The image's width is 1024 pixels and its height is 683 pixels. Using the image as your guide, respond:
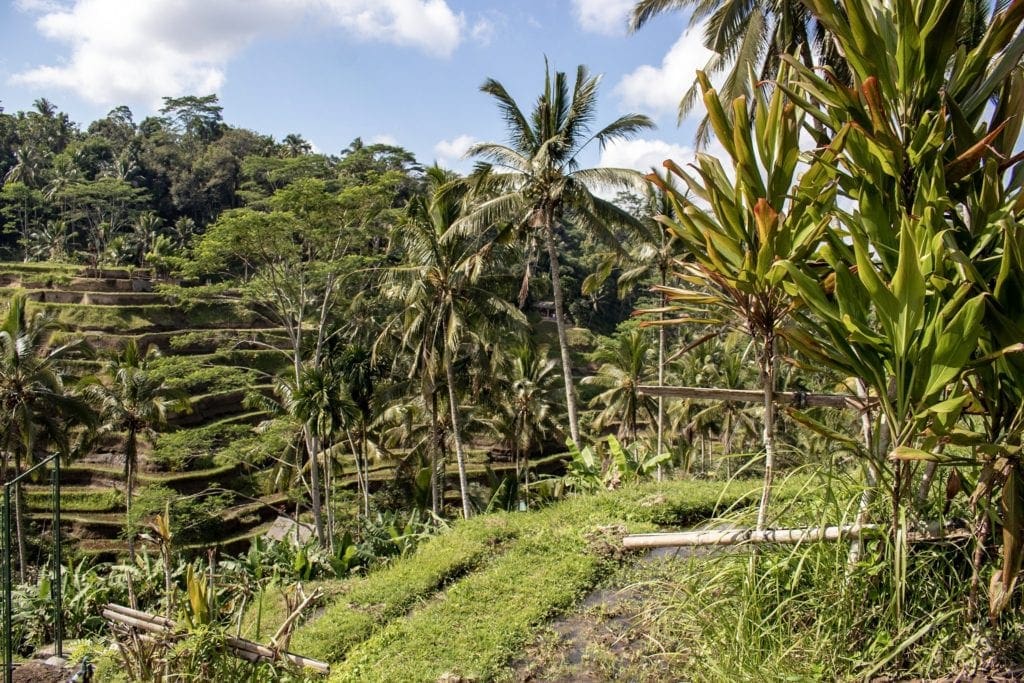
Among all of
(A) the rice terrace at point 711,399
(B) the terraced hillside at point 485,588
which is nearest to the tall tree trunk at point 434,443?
(A) the rice terrace at point 711,399

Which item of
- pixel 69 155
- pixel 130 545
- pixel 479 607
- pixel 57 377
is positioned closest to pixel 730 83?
pixel 479 607

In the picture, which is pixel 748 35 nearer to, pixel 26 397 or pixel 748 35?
pixel 748 35

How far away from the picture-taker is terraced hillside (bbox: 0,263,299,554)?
901 inches

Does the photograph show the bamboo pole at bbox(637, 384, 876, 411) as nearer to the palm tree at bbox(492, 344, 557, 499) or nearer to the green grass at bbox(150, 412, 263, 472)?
the palm tree at bbox(492, 344, 557, 499)

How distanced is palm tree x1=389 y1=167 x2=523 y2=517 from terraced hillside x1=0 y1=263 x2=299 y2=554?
5410mm

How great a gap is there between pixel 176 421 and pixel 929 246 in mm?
29558

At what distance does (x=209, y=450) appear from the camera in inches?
958

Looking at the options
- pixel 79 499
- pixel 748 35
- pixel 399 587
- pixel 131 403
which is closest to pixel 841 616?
pixel 399 587

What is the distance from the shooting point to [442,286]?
647 inches

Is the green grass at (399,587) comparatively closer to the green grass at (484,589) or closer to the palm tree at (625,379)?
the green grass at (484,589)

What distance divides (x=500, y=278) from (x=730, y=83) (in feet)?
25.2

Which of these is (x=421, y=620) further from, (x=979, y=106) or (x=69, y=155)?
(x=69, y=155)

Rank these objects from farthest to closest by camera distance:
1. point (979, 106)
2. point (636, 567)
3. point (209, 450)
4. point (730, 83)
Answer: point (209, 450)
point (730, 83)
point (636, 567)
point (979, 106)

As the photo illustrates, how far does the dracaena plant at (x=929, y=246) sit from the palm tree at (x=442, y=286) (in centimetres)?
1192
